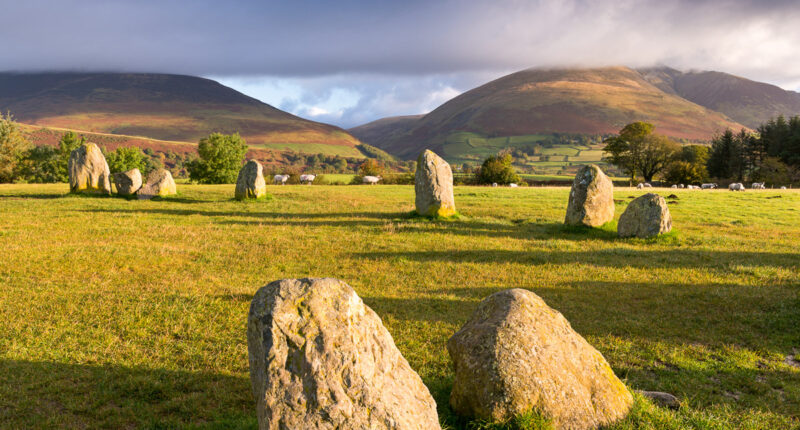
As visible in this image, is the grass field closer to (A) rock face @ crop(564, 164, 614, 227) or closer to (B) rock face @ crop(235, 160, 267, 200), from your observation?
(A) rock face @ crop(564, 164, 614, 227)

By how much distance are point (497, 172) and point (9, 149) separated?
57963 millimetres

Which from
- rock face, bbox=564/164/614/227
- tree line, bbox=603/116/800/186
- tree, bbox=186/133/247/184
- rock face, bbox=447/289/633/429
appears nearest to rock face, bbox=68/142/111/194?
tree, bbox=186/133/247/184

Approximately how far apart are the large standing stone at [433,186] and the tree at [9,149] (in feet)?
164

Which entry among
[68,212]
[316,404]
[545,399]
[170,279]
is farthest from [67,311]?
[68,212]

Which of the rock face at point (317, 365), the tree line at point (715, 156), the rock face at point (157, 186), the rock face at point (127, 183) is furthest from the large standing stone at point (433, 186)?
the tree line at point (715, 156)

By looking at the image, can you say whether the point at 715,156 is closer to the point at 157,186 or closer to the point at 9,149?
the point at 157,186

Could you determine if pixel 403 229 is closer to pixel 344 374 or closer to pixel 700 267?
pixel 700 267

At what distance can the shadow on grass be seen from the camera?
5.57 m

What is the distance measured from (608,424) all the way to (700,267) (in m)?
11.1

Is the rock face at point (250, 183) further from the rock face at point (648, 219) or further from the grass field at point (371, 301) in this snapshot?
the rock face at point (648, 219)

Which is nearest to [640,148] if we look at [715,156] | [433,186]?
[715,156]

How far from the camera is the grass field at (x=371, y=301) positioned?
614cm

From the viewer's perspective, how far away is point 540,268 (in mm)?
13281

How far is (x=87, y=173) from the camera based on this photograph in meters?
29.0
